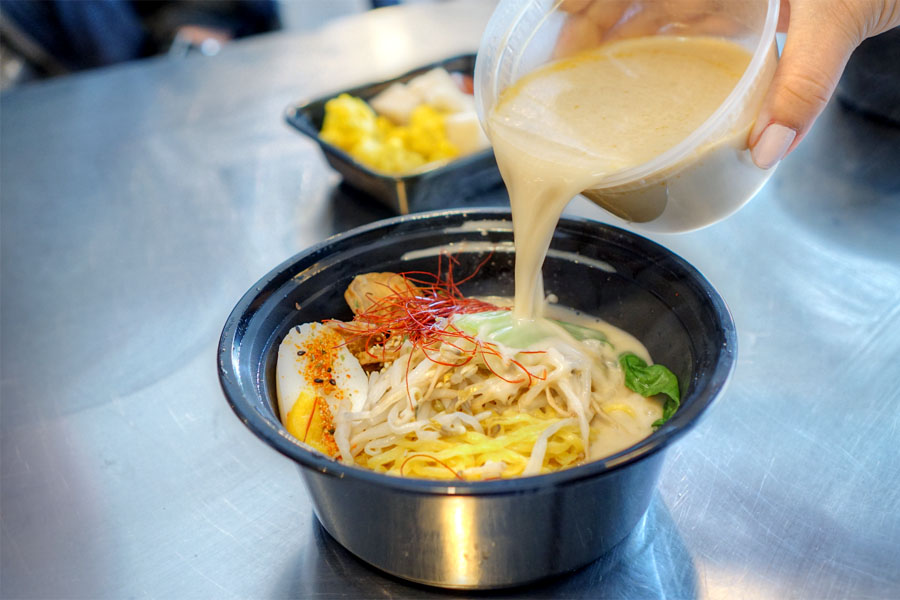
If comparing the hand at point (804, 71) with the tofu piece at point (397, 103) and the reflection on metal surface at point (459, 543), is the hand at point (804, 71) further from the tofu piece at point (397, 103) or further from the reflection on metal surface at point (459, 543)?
the tofu piece at point (397, 103)

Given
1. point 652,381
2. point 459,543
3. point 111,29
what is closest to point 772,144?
point 652,381

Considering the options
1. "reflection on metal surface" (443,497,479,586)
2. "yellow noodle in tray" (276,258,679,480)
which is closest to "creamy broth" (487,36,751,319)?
"yellow noodle in tray" (276,258,679,480)

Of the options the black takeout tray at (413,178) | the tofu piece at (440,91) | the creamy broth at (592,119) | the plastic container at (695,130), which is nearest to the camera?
the plastic container at (695,130)

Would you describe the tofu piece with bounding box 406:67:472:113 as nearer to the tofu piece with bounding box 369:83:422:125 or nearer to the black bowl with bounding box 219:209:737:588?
the tofu piece with bounding box 369:83:422:125

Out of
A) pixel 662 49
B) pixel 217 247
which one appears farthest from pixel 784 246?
pixel 217 247

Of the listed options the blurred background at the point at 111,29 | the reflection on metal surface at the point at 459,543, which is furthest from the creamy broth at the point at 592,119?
the blurred background at the point at 111,29

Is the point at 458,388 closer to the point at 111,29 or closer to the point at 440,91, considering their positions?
the point at 440,91
